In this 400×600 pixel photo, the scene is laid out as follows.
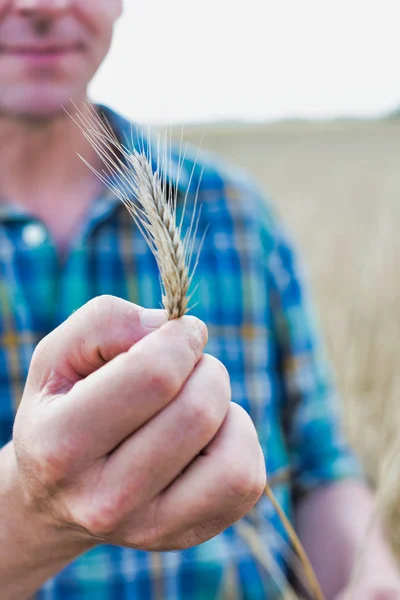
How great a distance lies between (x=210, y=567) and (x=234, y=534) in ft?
0.22

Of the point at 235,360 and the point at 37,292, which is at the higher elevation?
the point at 37,292

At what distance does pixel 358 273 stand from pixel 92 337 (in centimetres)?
212

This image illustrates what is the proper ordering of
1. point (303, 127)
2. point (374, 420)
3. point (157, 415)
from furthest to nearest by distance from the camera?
point (303, 127)
point (374, 420)
point (157, 415)

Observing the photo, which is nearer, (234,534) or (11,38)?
(11,38)

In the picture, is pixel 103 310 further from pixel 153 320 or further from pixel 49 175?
pixel 49 175

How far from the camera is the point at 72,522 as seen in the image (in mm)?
409

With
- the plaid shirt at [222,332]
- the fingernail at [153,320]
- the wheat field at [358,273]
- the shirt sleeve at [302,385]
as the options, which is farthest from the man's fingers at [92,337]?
the shirt sleeve at [302,385]

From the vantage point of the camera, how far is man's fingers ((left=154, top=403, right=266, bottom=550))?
38 centimetres

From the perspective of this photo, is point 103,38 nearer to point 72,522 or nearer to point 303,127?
point 72,522

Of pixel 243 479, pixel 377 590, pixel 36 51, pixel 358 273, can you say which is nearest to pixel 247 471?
pixel 243 479

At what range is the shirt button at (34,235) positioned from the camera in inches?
39.9

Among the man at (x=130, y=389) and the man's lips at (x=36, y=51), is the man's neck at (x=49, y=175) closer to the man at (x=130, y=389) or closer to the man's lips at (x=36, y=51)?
the man at (x=130, y=389)

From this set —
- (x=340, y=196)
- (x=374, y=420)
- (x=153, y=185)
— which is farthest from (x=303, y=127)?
(x=153, y=185)

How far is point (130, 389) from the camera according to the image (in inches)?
13.9
